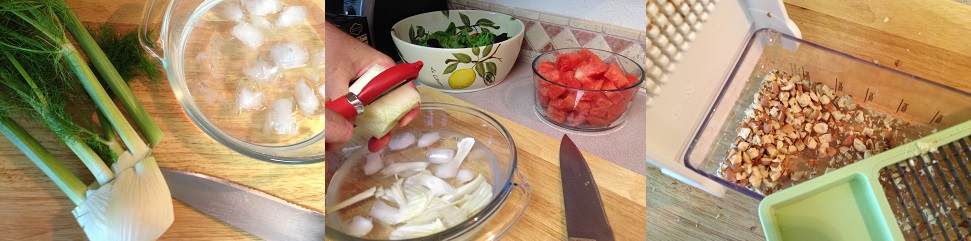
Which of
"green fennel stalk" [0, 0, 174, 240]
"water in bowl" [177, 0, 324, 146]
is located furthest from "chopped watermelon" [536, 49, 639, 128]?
"green fennel stalk" [0, 0, 174, 240]

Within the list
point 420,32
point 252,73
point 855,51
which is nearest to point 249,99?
point 252,73

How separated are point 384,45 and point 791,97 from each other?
→ 258 mm

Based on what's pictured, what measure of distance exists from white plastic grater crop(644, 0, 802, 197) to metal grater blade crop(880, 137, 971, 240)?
0.29 ft

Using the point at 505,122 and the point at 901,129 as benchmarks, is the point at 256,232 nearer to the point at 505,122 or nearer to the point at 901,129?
the point at 505,122

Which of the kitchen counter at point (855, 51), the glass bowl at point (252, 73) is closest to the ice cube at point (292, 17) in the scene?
the glass bowl at point (252, 73)

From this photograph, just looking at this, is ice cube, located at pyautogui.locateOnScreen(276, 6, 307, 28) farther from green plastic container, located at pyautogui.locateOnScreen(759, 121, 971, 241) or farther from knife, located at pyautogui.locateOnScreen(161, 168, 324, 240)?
green plastic container, located at pyautogui.locateOnScreen(759, 121, 971, 241)

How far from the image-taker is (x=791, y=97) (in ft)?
1.29

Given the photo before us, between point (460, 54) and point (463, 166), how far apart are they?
73 millimetres

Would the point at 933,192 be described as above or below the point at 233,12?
below

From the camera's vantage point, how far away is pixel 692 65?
0.40 meters

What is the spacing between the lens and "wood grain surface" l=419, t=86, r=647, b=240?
28 centimetres

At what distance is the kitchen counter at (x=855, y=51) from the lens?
34cm

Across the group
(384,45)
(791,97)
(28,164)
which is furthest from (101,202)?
(791,97)

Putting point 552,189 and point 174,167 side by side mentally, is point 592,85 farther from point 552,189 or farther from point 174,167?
point 174,167
